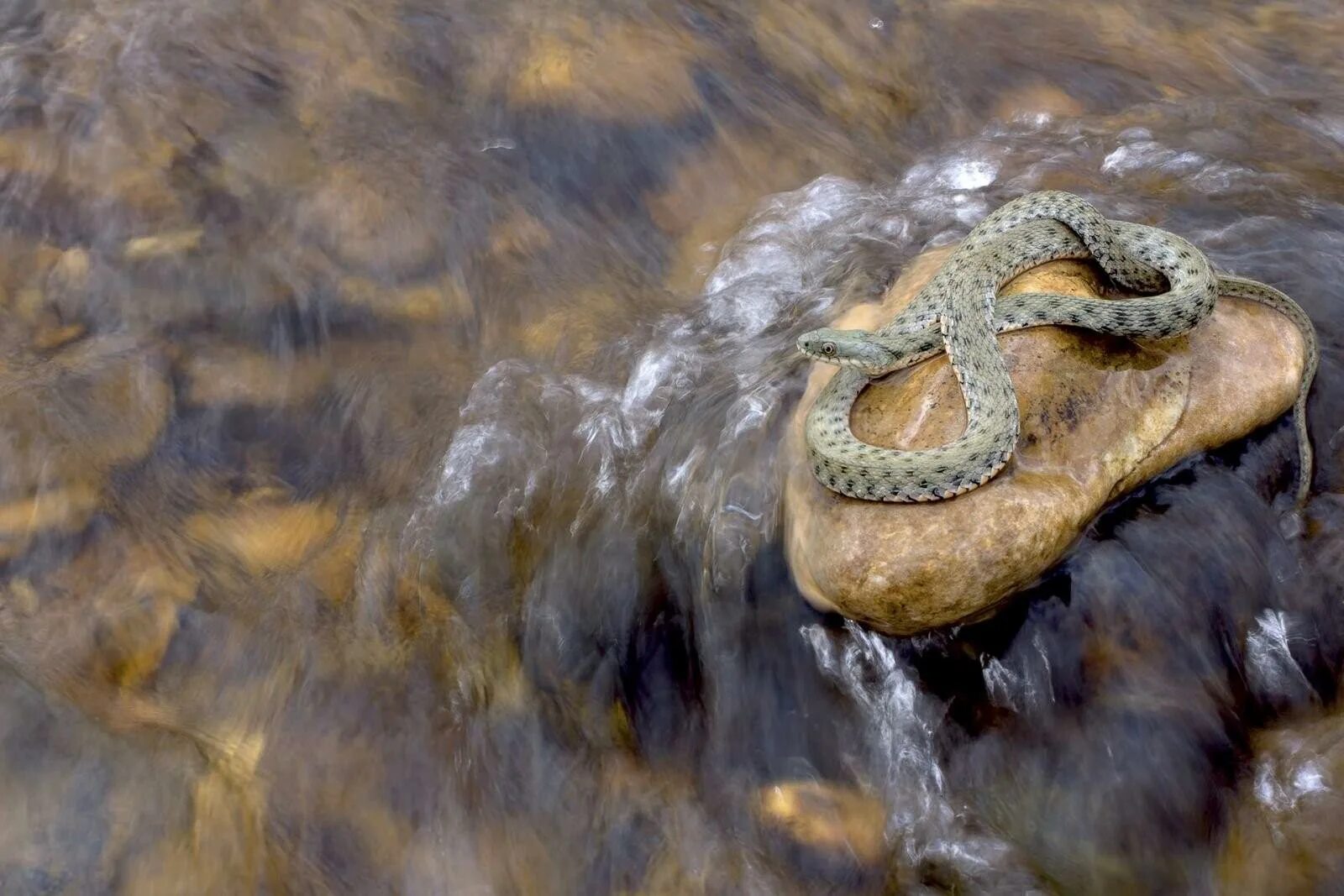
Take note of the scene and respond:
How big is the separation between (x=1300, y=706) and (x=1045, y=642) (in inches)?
53.8

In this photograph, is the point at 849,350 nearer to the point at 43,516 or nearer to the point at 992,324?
the point at 992,324

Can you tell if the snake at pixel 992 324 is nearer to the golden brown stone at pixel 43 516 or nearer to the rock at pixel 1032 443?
the rock at pixel 1032 443

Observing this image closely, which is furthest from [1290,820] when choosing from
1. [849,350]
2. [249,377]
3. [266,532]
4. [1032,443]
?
[249,377]

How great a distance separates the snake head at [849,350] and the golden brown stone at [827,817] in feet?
7.44

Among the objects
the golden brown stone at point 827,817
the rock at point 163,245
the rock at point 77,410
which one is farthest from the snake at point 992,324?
the rock at point 163,245

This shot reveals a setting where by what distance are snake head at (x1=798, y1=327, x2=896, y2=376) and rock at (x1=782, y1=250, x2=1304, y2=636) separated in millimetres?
219

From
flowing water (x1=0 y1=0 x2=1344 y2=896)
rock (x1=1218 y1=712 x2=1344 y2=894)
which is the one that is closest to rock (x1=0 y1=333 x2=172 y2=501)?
flowing water (x1=0 y1=0 x2=1344 y2=896)

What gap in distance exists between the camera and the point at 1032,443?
564cm

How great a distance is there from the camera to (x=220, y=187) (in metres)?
8.10

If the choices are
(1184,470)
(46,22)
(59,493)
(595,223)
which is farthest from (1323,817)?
(46,22)

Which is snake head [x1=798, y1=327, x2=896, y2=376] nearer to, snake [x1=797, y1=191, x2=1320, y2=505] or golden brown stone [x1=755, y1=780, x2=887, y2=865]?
snake [x1=797, y1=191, x2=1320, y2=505]

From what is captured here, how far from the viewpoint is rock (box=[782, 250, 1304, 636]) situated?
5.28 meters

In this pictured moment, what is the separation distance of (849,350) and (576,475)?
1989mm

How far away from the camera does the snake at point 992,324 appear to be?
545cm
